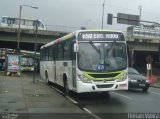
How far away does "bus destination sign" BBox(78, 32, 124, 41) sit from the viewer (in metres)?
18.3

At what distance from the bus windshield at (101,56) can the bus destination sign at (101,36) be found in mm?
234

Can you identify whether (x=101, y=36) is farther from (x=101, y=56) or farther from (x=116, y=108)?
(x=116, y=108)

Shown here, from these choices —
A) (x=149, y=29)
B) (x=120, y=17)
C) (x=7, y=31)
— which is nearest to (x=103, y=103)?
(x=120, y=17)

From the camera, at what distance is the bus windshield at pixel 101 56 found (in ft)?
58.6

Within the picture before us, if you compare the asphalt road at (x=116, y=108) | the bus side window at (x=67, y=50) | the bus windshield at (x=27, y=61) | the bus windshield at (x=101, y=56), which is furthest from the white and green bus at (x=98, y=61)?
the bus windshield at (x=27, y=61)

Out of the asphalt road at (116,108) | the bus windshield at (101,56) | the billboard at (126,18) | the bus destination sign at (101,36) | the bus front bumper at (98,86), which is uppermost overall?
the billboard at (126,18)

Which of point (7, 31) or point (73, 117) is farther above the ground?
point (7, 31)

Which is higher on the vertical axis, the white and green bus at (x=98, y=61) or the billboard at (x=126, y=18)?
the billboard at (x=126, y=18)

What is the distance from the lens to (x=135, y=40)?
66188 millimetres

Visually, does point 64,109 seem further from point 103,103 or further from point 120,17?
point 120,17

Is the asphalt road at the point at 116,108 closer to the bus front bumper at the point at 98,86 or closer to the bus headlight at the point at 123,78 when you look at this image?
the bus front bumper at the point at 98,86

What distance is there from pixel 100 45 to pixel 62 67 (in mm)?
3933

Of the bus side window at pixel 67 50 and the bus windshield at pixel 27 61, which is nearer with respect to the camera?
the bus side window at pixel 67 50

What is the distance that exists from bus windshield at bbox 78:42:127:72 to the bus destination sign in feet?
0.77
